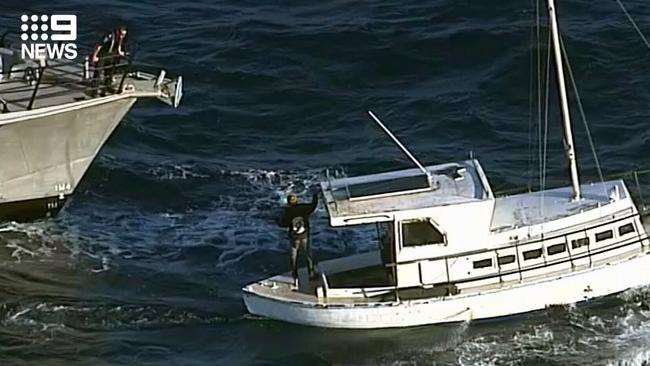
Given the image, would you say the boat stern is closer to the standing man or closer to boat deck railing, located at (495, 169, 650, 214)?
the standing man

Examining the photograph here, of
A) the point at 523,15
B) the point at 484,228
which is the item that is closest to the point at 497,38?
the point at 523,15

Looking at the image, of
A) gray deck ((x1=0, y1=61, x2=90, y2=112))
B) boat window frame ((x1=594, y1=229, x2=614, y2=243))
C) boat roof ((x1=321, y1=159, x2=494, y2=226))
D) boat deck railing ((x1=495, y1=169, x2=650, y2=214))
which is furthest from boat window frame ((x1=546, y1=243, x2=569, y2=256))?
gray deck ((x1=0, y1=61, x2=90, y2=112))

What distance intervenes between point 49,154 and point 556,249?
12151 mm

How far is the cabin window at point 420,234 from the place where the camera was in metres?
31.2

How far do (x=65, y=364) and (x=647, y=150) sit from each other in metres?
16.8

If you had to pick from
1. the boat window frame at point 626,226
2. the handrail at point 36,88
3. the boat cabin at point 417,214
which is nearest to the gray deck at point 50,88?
the handrail at point 36,88

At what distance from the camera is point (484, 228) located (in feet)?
103

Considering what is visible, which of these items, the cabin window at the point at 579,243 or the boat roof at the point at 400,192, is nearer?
the boat roof at the point at 400,192

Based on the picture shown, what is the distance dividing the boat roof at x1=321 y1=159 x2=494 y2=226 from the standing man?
247 inches

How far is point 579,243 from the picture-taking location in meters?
31.7

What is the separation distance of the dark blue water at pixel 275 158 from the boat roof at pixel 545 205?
181cm

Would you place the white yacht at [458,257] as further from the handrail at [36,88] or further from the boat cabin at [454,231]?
the handrail at [36,88]

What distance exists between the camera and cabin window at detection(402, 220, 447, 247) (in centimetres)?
3123

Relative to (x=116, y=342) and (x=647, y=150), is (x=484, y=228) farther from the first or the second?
(x=647, y=150)
